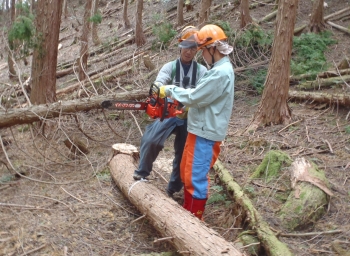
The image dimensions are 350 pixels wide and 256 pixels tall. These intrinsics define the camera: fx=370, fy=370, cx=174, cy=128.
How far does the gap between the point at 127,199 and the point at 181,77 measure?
158 centimetres

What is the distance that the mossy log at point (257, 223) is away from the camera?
10.2ft

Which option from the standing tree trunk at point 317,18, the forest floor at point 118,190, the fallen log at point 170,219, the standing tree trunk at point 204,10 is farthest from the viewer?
the standing tree trunk at point 317,18

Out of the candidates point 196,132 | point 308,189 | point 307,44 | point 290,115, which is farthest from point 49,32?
point 307,44

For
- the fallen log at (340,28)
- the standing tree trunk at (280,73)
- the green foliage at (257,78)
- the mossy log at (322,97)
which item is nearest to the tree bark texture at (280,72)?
the standing tree trunk at (280,73)

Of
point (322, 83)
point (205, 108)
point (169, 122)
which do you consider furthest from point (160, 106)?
point (322, 83)

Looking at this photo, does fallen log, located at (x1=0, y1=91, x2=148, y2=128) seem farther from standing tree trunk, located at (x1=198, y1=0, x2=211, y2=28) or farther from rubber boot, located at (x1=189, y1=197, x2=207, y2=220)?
standing tree trunk, located at (x1=198, y1=0, x2=211, y2=28)

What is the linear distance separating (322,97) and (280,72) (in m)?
1.16

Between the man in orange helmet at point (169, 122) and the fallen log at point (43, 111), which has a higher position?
the man in orange helmet at point (169, 122)

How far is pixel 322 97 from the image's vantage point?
6879mm

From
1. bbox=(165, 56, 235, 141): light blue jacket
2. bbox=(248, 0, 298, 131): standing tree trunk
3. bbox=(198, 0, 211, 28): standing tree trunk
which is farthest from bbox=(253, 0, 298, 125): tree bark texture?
bbox=(198, 0, 211, 28): standing tree trunk

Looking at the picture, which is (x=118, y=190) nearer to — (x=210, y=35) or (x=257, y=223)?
(x=257, y=223)

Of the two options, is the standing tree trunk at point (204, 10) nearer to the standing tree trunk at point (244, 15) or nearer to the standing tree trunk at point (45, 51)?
the standing tree trunk at point (244, 15)

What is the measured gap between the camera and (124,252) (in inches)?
134

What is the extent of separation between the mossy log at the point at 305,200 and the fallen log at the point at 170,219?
0.91 meters
